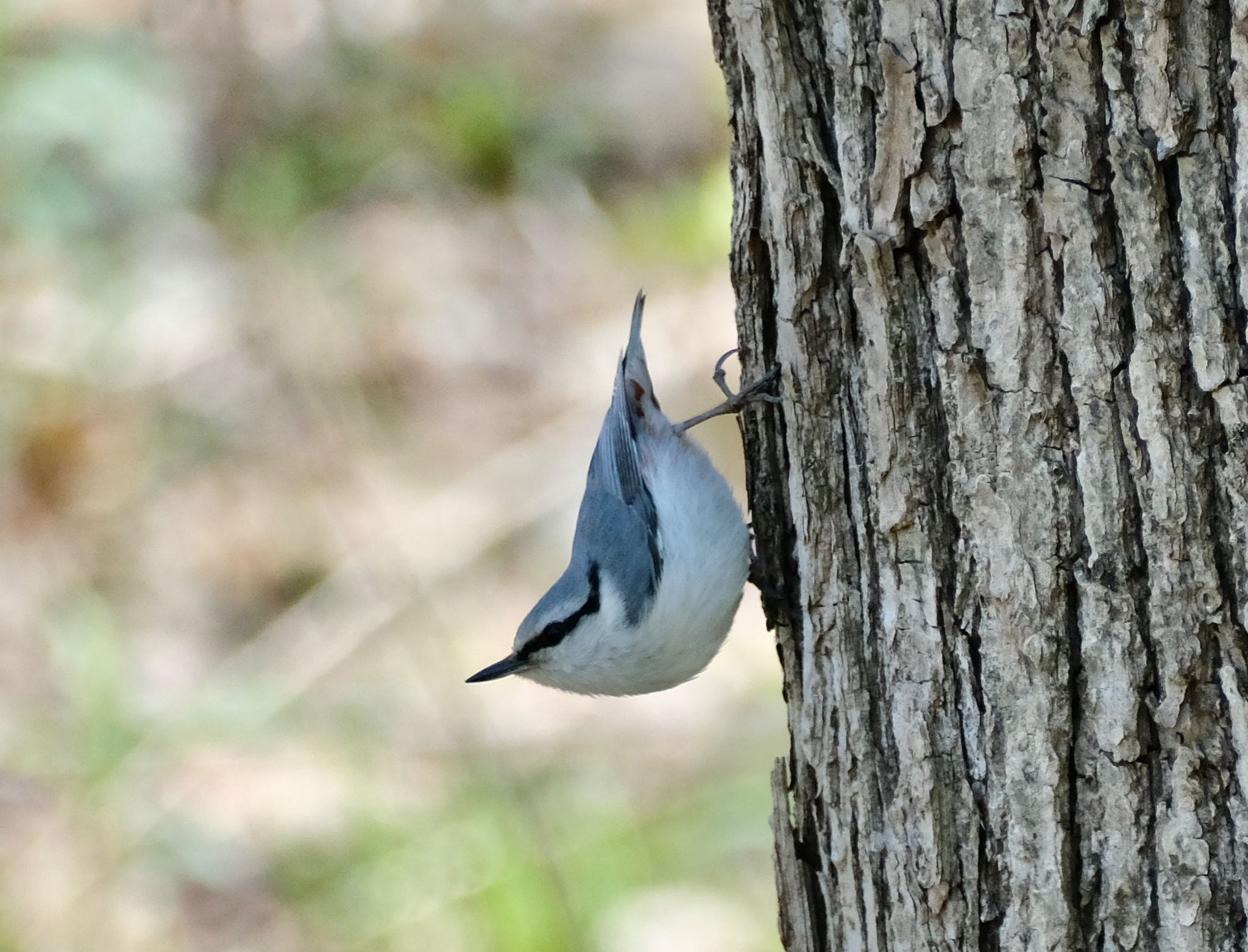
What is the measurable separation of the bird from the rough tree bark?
0.72 metres

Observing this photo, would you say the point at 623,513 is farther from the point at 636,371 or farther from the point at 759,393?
the point at 759,393

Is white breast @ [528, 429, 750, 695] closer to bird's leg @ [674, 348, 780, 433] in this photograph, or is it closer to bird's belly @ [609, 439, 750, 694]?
bird's belly @ [609, 439, 750, 694]

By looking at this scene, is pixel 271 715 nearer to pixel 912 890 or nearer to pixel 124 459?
pixel 124 459

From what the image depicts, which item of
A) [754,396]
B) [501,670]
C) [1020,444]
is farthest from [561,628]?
[1020,444]

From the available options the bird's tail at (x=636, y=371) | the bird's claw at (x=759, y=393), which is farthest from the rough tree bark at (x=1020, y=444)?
the bird's tail at (x=636, y=371)

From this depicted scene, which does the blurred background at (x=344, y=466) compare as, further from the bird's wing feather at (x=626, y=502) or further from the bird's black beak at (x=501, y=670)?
the bird's wing feather at (x=626, y=502)

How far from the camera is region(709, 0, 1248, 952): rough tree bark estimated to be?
4.22 feet

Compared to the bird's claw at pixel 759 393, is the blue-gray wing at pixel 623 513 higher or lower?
higher

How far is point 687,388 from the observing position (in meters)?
5.21

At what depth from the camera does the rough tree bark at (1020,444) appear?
1.29 meters

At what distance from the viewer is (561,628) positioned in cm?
258

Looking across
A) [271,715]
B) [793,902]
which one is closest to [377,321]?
[271,715]

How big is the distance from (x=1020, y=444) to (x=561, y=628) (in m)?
1.36

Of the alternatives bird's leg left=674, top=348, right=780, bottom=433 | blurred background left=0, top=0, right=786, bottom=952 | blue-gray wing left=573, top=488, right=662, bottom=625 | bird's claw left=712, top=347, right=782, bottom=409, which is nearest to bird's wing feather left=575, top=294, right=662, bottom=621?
blue-gray wing left=573, top=488, right=662, bottom=625
